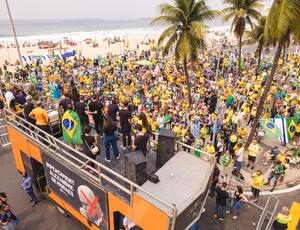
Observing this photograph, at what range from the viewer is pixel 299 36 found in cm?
996

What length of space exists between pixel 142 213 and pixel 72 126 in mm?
3652

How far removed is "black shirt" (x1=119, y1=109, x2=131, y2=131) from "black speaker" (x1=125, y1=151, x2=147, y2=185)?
2.62m

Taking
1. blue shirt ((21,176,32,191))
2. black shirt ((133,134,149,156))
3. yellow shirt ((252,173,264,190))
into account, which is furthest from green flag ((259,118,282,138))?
blue shirt ((21,176,32,191))

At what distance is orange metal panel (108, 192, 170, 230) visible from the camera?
4367 millimetres

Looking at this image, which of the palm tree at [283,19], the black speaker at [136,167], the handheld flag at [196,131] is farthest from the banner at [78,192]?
the palm tree at [283,19]

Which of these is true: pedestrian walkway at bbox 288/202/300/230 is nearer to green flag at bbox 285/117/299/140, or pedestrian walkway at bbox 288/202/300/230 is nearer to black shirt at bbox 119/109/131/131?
green flag at bbox 285/117/299/140

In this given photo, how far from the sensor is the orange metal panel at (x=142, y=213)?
437 centimetres

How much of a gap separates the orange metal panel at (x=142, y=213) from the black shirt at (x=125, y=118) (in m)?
2.85

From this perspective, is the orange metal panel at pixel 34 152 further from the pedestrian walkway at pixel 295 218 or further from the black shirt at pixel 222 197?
the pedestrian walkway at pixel 295 218

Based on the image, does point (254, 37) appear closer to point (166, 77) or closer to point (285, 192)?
point (166, 77)

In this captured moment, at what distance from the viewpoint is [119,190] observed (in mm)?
5750

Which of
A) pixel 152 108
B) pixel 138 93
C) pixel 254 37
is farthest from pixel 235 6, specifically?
pixel 152 108

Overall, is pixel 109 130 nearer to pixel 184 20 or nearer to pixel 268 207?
pixel 268 207

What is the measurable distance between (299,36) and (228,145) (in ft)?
20.5
